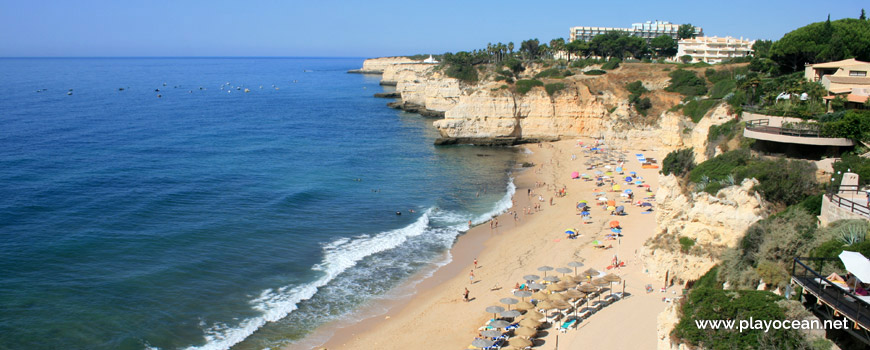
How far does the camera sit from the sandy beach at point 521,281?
21.3m

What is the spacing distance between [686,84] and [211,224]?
50706 millimetres

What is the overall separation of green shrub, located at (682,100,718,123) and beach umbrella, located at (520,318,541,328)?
91.9 feet

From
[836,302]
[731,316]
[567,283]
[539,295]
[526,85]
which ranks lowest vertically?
[539,295]

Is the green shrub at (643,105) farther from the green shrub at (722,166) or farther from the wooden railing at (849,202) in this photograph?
the wooden railing at (849,202)

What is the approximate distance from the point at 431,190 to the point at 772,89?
79.5 ft

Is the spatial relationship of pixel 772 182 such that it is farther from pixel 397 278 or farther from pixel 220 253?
pixel 220 253

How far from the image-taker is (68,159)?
4847 centimetres

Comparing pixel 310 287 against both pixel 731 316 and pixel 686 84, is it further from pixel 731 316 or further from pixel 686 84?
pixel 686 84

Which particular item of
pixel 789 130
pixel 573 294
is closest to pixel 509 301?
pixel 573 294

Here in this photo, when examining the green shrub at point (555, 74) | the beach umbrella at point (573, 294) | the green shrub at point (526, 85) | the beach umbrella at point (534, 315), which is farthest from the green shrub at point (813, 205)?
the green shrub at point (555, 74)

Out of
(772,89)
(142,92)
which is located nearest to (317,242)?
(772,89)

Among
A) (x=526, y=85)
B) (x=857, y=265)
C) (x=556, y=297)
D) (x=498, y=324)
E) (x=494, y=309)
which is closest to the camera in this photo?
(x=857, y=265)

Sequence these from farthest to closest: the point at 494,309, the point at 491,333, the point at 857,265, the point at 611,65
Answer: the point at 611,65 < the point at 494,309 < the point at 491,333 < the point at 857,265

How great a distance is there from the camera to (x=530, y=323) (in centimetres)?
2173
